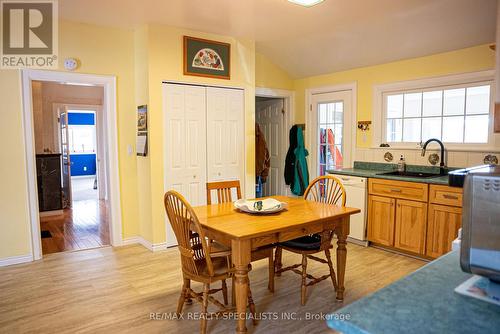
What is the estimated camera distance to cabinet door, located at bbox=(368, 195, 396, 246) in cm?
374

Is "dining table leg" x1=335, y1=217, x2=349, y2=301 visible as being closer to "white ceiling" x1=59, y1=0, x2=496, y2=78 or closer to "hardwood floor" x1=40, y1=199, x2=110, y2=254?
"white ceiling" x1=59, y1=0, x2=496, y2=78

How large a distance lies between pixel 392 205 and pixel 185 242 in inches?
96.3

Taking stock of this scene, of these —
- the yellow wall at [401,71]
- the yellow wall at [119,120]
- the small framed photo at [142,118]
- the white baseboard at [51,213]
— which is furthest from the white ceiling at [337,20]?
the white baseboard at [51,213]

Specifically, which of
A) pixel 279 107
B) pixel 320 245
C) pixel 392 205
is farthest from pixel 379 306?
pixel 279 107

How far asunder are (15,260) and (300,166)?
3709mm

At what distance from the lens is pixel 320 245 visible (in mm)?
2680

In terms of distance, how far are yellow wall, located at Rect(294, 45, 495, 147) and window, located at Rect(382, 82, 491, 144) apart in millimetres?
179

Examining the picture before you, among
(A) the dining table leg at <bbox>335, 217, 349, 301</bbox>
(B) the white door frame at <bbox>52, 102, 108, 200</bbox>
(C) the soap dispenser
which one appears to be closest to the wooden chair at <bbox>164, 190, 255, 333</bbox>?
(A) the dining table leg at <bbox>335, 217, 349, 301</bbox>

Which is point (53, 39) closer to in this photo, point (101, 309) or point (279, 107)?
point (101, 309)

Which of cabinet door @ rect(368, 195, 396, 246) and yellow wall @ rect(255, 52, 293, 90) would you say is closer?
cabinet door @ rect(368, 195, 396, 246)

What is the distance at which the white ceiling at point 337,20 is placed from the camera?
3.16m

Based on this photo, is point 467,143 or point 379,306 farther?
point 467,143

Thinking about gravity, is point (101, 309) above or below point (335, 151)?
below

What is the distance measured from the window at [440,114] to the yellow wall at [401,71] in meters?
0.18
